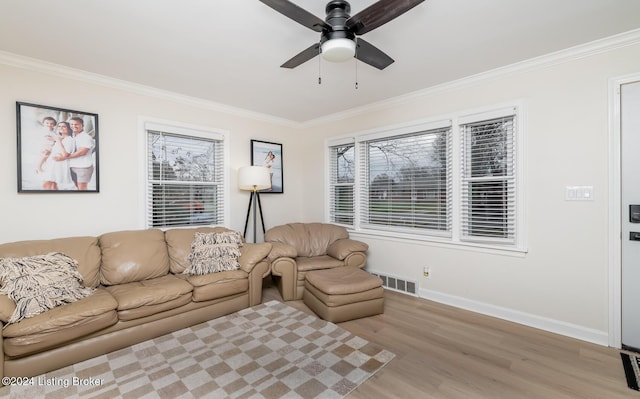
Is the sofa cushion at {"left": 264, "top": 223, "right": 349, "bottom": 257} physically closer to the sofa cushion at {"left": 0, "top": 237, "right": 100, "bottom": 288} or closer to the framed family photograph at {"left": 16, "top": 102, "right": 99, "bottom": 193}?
the sofa cushion at {"left": 0, "top": 237, "right": 100, "bottom": 288}

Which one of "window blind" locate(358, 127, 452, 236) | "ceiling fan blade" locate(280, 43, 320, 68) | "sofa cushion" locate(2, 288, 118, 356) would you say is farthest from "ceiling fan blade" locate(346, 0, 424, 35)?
"sofa cushion" locate(2, 288, 118, 356)

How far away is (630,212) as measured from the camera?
235 centimetres

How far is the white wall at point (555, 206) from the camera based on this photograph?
247 centimetres

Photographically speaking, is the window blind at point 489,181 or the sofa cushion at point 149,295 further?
the window blind at point 489,181

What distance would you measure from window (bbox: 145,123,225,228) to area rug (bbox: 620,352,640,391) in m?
4.27

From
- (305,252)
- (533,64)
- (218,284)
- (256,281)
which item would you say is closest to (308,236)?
(305,252)

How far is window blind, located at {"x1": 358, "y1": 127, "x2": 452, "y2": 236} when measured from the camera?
138 inches

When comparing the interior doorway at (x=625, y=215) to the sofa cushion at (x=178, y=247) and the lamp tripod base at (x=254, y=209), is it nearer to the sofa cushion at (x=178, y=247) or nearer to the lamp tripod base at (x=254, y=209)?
the lamp tripod base at (x=254, y=209)

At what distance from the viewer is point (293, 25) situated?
85.7 inches

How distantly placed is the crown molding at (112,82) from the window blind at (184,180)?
0.45 meters

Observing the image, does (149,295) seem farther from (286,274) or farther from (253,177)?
(253,177)

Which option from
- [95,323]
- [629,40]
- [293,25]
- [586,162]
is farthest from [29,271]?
[629,40]

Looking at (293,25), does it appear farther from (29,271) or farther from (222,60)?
(29,271)

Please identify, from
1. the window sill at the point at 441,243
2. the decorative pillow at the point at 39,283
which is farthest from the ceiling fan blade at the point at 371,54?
the decorative pillow at the point at 39,283
